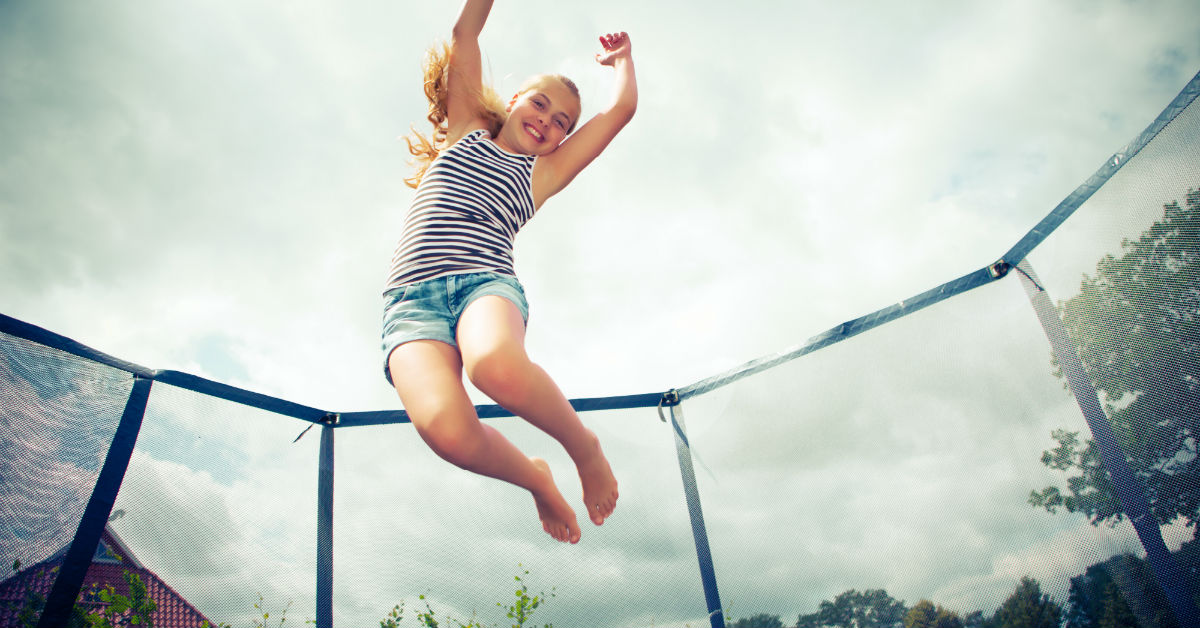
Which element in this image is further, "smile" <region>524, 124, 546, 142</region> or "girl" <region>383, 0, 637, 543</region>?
"smile" <region>524, 124, 546, 142</region>

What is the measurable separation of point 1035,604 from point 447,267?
181 centimetres

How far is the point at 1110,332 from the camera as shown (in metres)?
1.53

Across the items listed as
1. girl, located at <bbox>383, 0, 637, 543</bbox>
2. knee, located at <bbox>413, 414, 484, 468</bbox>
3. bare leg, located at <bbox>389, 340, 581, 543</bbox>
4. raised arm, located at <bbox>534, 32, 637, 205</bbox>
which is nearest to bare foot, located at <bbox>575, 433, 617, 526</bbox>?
girl, located at <bbox>383, 0, 637, 543</bbox>

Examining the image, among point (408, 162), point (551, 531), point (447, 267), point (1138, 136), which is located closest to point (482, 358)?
point (447, 267)

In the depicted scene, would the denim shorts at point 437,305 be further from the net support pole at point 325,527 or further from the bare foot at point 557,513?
the net support pole at point 325,527

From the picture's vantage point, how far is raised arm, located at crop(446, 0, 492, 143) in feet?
4.50

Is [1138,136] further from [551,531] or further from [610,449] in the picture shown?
[610,449]

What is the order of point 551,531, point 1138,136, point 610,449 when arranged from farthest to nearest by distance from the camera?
point 610,449
point 1138,136
point 551,531

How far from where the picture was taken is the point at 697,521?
2.38 meters

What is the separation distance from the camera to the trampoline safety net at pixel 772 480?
4.80ft

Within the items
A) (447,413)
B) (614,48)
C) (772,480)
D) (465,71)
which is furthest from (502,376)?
(772,480)

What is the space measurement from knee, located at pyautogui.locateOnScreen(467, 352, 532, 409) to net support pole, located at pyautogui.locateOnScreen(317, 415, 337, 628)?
5.49 feet

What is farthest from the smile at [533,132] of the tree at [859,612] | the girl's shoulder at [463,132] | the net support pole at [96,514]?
the tree at [859,612]

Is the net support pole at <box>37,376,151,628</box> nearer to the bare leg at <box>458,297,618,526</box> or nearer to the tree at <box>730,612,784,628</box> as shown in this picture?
the bare leg at <box>458,297,618,526</box>
